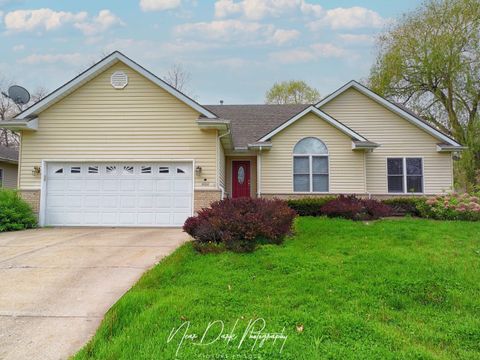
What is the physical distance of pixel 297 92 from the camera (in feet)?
108

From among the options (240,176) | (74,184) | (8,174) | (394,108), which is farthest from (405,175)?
(8,174)

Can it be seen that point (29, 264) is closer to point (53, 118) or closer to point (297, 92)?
point (53, 118)

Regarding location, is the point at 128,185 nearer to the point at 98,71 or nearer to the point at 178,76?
the point at 98,71

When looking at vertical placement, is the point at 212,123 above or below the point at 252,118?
below

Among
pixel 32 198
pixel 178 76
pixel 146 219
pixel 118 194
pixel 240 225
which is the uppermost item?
pixel 178 76

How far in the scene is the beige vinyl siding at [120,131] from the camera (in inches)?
441

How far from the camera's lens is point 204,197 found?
11070 mm

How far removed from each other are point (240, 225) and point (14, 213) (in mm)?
8113

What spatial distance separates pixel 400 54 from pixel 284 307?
75.3 ft

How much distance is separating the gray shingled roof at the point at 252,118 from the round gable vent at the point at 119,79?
5.08 meters

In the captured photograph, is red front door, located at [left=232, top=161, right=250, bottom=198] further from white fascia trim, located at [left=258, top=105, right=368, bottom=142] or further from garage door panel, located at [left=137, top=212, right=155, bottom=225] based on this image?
garage door panel, located at [left=137, top=212, right=155, bottom=225]

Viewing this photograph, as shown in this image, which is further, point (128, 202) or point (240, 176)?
point (240, 176)

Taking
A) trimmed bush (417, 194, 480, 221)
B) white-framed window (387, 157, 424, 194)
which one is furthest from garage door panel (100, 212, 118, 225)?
white-framed window (387, 157, 424, 194)

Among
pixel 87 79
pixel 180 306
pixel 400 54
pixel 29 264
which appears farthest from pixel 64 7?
pixel 400 54
